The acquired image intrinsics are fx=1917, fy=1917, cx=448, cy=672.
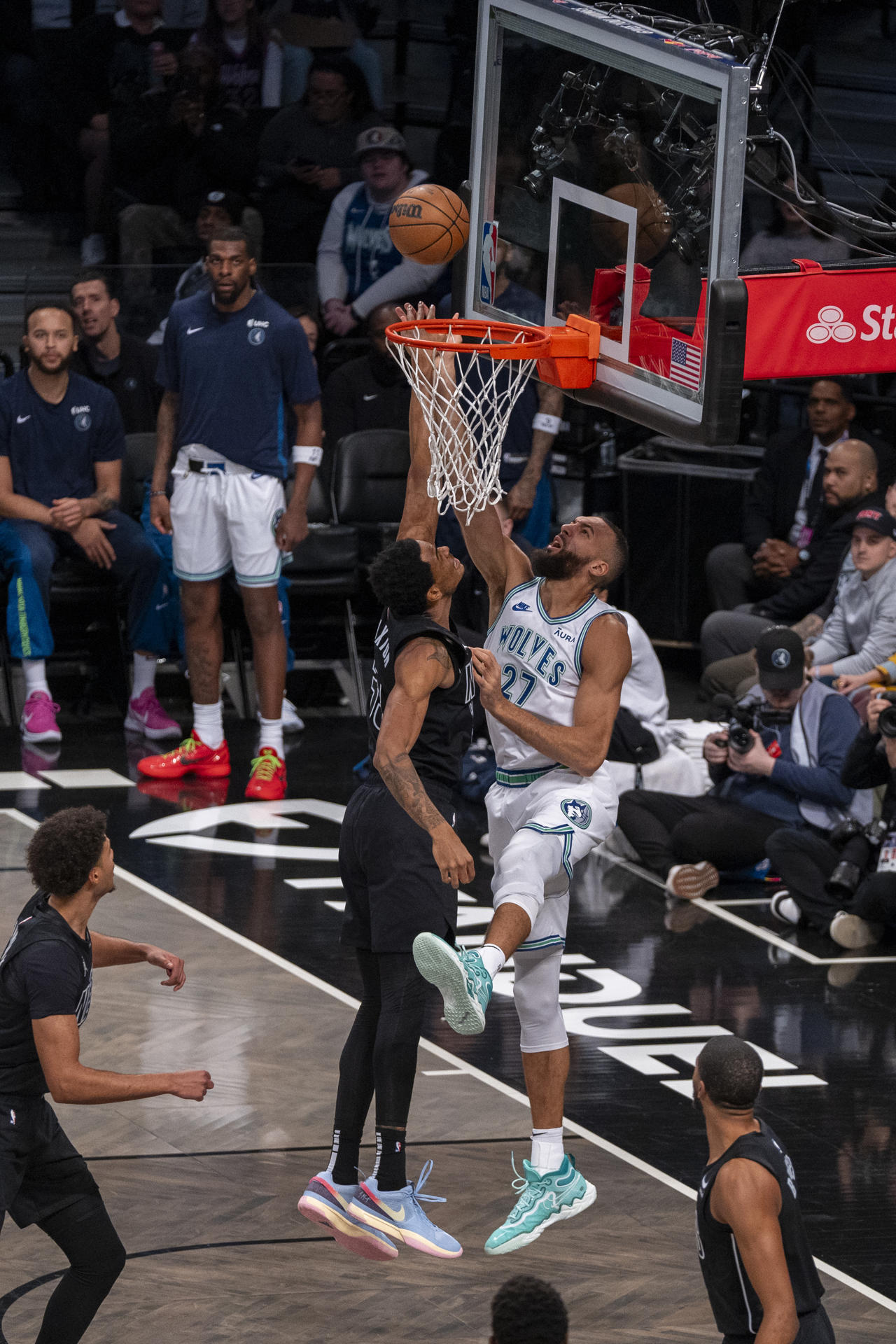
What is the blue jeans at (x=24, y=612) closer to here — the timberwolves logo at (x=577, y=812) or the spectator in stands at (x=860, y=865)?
the spectator in stands at (x=860, y=865)

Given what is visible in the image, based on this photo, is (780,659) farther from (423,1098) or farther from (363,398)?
(363,398)

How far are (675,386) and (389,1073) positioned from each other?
242cm

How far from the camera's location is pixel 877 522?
977 centimetres

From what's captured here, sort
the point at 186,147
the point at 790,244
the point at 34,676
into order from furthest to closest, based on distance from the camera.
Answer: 1. the point at 186,147
2. the point at 790,244
3. the point at 34,676

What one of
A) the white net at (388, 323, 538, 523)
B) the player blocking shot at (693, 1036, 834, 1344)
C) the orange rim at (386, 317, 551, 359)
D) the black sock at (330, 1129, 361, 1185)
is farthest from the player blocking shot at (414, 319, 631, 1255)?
the player blocking shot at (693, 1036, 834, 1344)

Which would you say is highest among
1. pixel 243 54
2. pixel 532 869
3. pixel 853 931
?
pixel 243 54

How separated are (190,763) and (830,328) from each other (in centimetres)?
473

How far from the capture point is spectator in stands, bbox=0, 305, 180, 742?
10594 millimetres

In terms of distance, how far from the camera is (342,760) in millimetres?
10883

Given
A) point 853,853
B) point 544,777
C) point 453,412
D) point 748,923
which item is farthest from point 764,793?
point 544,777

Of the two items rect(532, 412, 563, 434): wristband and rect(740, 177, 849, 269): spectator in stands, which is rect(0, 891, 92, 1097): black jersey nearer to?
rect(532, 412, 563, 434): wristband

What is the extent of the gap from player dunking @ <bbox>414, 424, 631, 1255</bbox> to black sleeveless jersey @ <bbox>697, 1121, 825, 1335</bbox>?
3.87 feet

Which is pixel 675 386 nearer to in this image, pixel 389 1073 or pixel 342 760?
pixel 389 1073

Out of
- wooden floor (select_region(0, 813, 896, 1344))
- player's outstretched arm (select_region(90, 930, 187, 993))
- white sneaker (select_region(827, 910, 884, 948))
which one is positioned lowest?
wooden floor (select_region(0, 813, 896, 1344))
